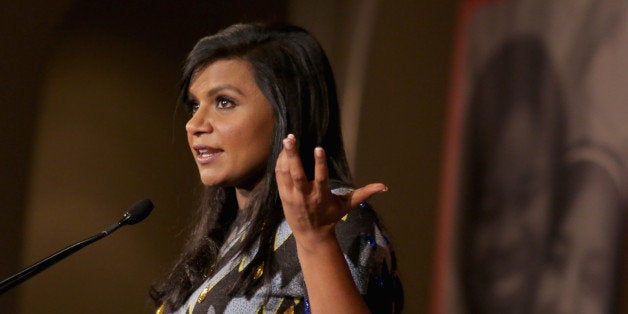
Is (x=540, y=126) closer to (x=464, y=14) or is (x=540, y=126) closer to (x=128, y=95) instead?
(x=464, y=14)

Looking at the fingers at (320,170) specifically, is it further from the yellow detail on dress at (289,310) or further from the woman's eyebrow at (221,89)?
the woman's eyebrow at (221,89)

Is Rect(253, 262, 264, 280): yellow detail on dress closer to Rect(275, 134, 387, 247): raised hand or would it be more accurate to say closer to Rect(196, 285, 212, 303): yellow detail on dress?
Rect(196, 285, 212, 303): yellow detail on dress

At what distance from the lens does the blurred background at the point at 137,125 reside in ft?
9.91

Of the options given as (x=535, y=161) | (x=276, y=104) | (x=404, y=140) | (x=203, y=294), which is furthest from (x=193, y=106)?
(x=404, y=140)

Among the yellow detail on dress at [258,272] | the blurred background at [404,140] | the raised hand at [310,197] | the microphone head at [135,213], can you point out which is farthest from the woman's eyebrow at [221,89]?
the blurred background at [404,140]

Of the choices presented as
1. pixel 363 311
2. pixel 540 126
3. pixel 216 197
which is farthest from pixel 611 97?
pixel 363 311

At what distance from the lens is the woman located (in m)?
1.41

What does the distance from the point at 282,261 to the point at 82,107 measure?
2438 millimetres

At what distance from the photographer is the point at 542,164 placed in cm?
236

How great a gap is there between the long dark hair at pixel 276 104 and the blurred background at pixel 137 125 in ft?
4.13

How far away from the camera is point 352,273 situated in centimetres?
135

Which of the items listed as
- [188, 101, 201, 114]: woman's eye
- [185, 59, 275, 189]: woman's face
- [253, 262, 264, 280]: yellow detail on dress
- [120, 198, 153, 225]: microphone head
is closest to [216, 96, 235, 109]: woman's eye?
[185, 59, 275, 189]: woman's face

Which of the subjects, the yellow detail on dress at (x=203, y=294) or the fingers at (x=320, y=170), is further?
the yellow detail on dress at (x=203, y=294)

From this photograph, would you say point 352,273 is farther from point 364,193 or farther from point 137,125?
point 137,125
